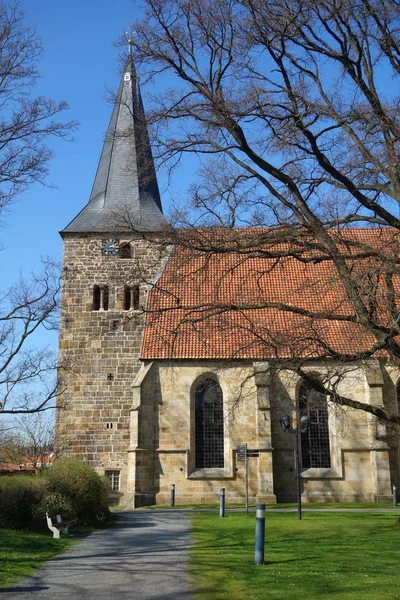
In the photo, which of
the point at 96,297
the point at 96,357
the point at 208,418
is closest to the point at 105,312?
the point at 96,297

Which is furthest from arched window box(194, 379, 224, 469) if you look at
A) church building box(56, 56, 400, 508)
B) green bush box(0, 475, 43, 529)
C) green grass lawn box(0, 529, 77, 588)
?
green grass lawn box(0, 529, 77, 588)

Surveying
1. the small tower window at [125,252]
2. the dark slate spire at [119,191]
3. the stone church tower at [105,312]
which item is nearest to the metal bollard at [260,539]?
the stone church tower at [105,312]

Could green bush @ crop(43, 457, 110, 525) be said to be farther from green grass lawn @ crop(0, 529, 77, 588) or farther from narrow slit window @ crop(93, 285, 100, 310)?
narrow slit window @ crop(93, 285, 100, 310)

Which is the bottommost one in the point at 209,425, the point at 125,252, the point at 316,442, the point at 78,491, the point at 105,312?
the point at 78,491

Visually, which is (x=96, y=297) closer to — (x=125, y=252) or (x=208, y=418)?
(x=125, y=252)

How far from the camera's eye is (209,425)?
22469mm

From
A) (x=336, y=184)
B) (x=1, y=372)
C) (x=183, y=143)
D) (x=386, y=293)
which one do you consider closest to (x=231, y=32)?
(x=183, y=143)

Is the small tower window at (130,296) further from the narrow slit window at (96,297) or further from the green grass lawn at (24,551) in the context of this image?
the green grass lawn at (24,551)

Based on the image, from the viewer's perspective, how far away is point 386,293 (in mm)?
10328

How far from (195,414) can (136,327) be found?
484 cm

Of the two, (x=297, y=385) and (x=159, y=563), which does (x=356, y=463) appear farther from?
(x=159, y=563)

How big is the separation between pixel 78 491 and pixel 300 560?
6.86 m

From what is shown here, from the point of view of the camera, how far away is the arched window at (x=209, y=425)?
22203 mm

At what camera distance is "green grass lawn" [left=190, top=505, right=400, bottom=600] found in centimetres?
711
